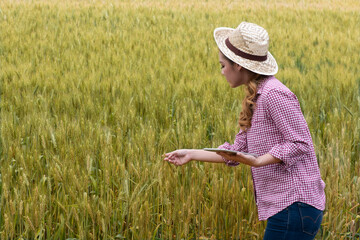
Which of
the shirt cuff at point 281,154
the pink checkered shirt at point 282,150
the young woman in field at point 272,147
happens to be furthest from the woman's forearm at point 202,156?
the shirt cuff at point 281,154

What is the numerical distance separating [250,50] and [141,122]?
129 centimetres

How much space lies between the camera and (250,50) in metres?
1.70

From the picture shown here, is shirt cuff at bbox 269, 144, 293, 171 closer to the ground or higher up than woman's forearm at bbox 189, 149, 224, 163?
higher up

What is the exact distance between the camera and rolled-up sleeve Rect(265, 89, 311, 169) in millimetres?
1562

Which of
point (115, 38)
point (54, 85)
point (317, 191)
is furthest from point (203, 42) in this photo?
point (317, 191)

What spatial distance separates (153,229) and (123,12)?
5.94 meters

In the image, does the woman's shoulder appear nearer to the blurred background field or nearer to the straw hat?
the straw hat

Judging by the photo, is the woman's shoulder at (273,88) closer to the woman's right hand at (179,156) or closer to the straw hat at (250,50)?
the straw hat at (250,50)

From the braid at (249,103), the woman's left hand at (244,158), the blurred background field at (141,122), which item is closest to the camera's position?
the woman's left hand at (244,158)

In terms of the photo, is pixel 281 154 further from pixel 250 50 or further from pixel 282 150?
pixel 250 50

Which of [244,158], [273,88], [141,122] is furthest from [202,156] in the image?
[141,122]

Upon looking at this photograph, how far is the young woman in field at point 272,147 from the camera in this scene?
62.1 inches

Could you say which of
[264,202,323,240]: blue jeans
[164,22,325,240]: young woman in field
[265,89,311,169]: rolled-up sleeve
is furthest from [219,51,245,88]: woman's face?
[264,202,323,240]: blue jeans

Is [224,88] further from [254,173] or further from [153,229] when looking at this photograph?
[254,173]
